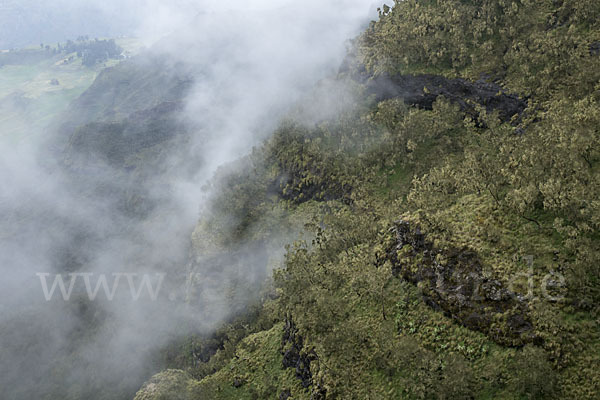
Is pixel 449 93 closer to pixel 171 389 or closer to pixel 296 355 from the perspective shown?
pixel 296 355

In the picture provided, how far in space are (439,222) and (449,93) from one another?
103ft

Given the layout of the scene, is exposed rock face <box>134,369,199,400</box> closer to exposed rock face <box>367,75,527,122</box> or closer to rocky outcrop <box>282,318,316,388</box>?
Result: rocky outcrop <box>282,318,316,388</box>

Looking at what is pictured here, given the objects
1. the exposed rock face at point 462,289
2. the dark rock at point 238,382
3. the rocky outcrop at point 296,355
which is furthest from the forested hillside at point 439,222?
the dark rock at point 238,382

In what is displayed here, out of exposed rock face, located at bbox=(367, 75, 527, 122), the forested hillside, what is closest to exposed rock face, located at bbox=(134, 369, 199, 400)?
the forested hillside

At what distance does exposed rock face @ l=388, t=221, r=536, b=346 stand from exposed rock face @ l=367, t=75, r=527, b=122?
26.4m

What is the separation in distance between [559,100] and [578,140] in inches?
640

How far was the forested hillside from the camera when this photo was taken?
26812mm

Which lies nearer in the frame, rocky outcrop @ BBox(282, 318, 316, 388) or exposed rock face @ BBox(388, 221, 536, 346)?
exposed rock face @ BBox(388, 221, 536, 346)

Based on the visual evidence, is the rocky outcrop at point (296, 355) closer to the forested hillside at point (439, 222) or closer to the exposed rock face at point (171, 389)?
the forested hillside at point (439, 222)

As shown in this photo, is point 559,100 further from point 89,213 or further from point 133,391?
point 89,213

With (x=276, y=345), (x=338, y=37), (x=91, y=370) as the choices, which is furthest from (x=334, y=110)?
(x=338, y=37)

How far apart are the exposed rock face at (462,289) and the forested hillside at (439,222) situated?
0.42ft

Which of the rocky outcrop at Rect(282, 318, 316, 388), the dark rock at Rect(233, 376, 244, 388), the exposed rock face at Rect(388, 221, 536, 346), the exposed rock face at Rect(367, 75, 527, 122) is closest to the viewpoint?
the exposed rock face at Rect(388, 221, 536, 346)

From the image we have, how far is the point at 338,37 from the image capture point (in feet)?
534
